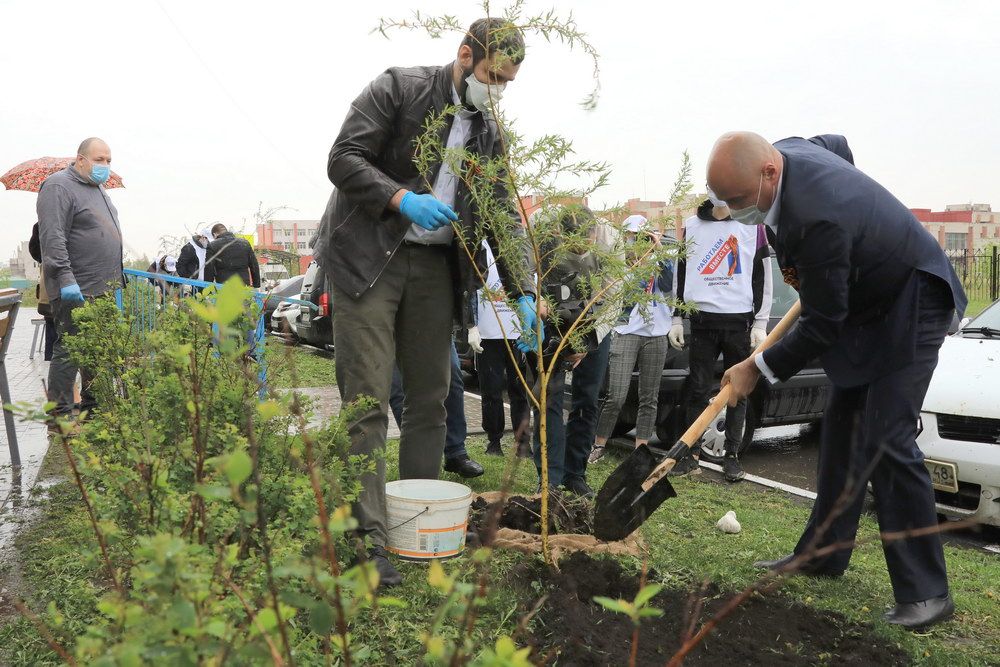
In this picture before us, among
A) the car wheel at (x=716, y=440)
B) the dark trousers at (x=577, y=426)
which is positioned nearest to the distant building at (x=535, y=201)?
the dark trousers at (x=577, y=426)

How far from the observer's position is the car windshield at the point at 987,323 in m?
5.80

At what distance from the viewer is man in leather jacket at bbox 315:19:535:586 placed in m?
3.46

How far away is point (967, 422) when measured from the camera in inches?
192

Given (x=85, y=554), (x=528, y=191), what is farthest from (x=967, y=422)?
(x=85, y=554)

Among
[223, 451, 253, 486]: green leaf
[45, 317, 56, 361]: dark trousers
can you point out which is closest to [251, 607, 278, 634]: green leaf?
[223, 451, 253, 486]: green leaf

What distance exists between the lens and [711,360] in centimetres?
606

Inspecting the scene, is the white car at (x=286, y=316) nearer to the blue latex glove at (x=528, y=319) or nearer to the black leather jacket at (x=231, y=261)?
the black leather jacket at (x=231, y=261)

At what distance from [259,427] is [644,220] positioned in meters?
1.85

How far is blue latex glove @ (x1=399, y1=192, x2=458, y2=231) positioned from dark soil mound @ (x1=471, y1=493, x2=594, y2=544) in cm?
149

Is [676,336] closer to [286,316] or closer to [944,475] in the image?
[944,475]

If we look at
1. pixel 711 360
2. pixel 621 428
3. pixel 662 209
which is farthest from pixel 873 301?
pixel 621 428

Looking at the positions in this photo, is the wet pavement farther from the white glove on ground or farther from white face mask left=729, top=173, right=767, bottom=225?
white face mask left=729, top=173, right=767, bottom=225

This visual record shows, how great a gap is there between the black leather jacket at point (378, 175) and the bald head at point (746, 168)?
89 cm

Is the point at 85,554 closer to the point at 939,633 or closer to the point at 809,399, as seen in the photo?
the point at 939,633
